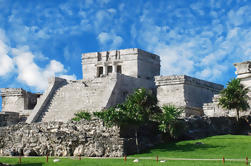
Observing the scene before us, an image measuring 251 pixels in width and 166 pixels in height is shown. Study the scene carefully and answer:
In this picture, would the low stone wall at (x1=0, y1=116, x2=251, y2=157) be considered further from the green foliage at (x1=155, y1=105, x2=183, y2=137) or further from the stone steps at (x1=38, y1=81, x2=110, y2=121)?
the stone steps at (x1=38, y1=81, x2=110, y2=121)

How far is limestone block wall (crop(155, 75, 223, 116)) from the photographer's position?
3719 cm

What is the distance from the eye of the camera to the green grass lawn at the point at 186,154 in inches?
739

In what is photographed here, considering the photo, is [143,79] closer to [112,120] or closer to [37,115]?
[37,115]

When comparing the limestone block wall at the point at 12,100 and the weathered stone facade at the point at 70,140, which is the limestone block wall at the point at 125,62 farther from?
the weathered stone facade at the point at 70,140

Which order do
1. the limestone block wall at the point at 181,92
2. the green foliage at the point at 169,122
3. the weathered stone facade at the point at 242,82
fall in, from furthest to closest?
the limestone block wall at the point at 181,92 < the weathered stone facade at the point at 242,82 < the green foliage at the point at 169,122

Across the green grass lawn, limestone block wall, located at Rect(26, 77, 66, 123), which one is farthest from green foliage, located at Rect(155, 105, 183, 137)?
limestone block wall, located at Rect(26, 77, 66, 123)

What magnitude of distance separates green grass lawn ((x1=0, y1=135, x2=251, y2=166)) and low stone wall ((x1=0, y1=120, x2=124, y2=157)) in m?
1.97

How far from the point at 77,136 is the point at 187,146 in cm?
689

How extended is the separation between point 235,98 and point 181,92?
8022 mm

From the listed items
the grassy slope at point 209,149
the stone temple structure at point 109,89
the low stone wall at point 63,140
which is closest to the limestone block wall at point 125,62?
the stone temple structure at point 109,89

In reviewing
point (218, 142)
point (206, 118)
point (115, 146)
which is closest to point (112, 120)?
point (115, 146)

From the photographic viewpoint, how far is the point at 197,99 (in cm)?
3922

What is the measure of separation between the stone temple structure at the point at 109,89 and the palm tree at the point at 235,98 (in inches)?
148

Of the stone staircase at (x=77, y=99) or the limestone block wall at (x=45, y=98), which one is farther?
the limestone block wall at (x=45, y=98)
